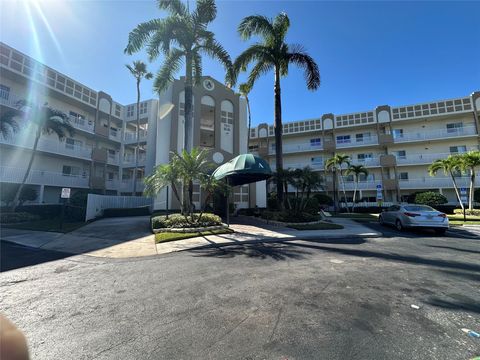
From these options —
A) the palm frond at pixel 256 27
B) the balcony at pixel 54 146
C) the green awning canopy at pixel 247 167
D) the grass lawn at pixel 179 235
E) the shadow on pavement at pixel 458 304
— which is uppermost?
the palm frond at pixel 256 27

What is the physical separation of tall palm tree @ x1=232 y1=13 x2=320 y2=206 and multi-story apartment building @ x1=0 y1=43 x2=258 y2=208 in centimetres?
787

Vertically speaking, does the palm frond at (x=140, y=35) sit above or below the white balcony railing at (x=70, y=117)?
above

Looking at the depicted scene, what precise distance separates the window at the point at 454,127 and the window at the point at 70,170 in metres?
47.8

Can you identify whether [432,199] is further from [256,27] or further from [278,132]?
[256,27]

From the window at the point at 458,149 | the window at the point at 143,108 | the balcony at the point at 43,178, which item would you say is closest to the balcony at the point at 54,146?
the balcony at the point at 43,178

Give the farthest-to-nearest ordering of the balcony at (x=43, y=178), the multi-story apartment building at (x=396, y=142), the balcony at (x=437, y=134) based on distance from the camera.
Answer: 1. the multi-story apartment building at (x=396, y=142)
2. the balcony at (x=437, y=134)
3. the balcony at (x=43, y=178)

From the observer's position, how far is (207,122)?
28.0 metres

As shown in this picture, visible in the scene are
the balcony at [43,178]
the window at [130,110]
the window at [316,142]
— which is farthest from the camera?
the window at [316,142]

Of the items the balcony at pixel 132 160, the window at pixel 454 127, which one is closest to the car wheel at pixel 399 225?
the window at pixel 454 127

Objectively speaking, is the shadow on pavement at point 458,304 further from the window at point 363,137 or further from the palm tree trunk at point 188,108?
the window at point 363,137

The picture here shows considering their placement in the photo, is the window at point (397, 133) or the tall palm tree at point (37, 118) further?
the window at point (397, 133)

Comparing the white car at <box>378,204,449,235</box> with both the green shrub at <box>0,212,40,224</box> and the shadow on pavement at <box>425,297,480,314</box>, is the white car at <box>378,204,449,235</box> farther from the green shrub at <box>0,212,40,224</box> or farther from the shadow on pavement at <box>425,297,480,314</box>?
the green shrub at <box>0,212,40,224</box>

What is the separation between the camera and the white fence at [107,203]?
63.2ft

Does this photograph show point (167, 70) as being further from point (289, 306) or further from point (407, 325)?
point (407, 325)
